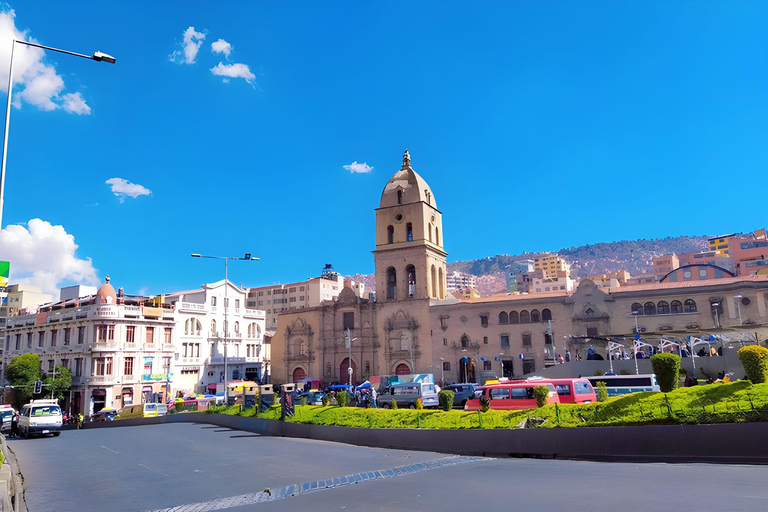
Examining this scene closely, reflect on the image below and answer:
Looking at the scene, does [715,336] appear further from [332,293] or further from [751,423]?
[332,293]

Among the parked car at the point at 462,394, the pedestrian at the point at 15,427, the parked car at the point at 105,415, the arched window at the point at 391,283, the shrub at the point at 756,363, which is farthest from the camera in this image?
the arched window at the point at 391,283

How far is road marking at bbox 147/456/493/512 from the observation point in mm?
11164

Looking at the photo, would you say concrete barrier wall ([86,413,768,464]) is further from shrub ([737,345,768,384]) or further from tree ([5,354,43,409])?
tree ([5,354,43,409])

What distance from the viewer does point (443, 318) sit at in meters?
56.6

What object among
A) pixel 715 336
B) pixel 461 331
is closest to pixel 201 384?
pixel 461 331

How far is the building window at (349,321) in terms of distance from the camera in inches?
2455

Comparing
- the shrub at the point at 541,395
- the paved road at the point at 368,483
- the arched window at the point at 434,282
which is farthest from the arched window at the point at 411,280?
the paved road at the point at 368,483

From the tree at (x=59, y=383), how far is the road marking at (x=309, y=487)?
46.5 metres

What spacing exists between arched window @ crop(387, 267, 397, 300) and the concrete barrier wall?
38826 millimetres

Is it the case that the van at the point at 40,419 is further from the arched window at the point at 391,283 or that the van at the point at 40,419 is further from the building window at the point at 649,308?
the building window at the point at 649,308

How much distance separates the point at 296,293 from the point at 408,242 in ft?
222

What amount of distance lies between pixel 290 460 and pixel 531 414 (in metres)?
7.56

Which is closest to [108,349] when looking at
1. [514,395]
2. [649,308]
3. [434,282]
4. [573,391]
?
[434,282]

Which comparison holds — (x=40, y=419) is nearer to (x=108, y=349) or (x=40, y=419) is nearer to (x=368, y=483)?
(x=368, y=483)
